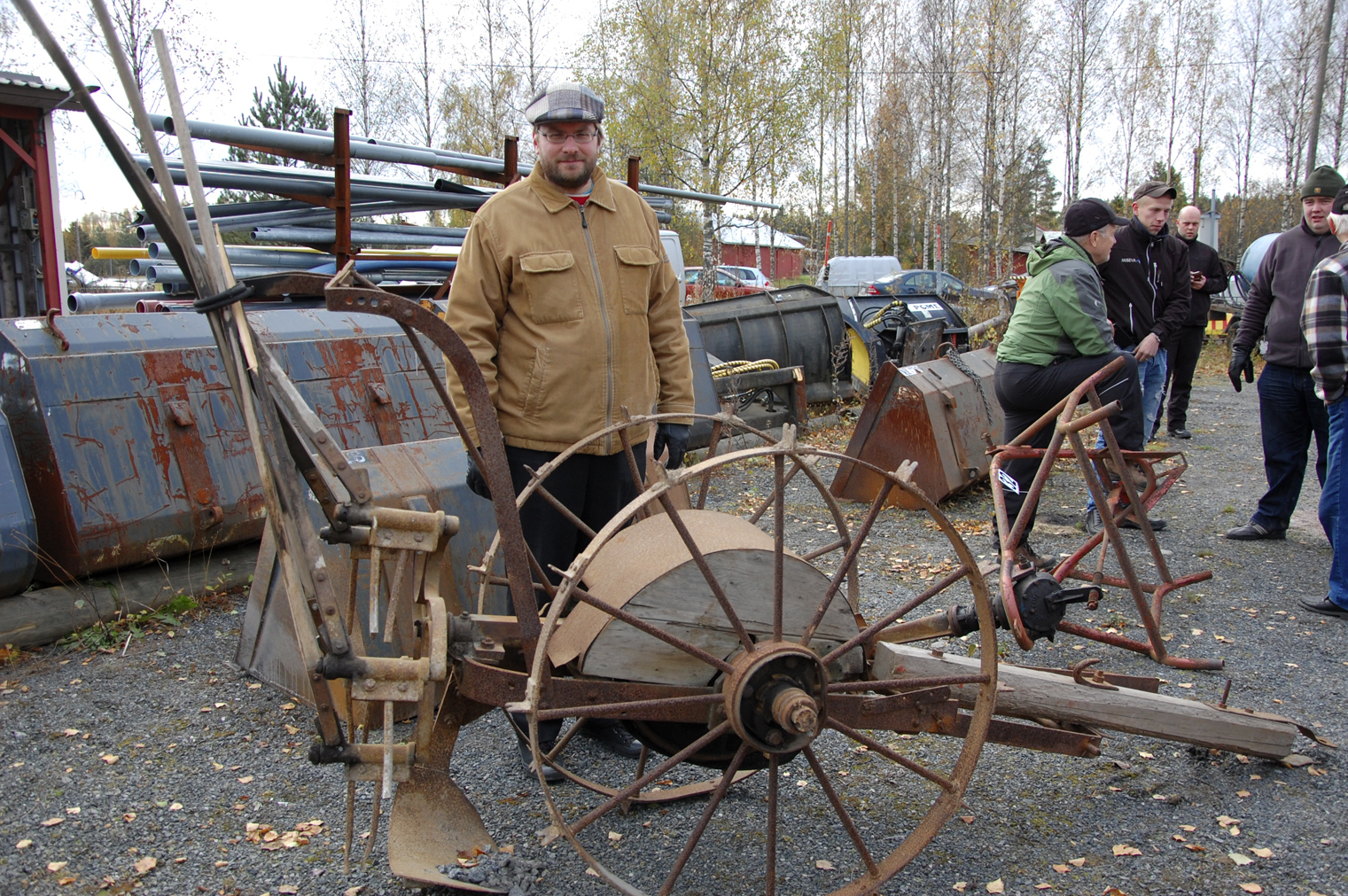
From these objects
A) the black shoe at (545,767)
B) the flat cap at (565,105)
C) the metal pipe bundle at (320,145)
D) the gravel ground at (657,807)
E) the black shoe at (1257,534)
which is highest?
the metal pipe bundle at (320,145)

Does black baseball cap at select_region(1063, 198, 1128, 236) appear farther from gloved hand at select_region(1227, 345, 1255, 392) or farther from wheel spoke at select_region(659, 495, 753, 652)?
wheel spoke at select_region(659, 495, 753, 652)

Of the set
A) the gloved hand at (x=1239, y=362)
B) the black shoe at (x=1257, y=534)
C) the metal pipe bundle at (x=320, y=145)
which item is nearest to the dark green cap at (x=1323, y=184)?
the gloved hand at (x=1239, y=362)

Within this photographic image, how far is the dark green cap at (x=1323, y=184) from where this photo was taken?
5.18m

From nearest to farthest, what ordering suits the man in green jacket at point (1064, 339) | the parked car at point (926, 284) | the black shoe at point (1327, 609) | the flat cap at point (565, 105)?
the flat cap at point (565, 105), the black shoe at point (1327, 609), the man in green jacket at point (1064, 339), the parked car at point (926, 284)

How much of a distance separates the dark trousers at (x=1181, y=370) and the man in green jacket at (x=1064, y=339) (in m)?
3.25

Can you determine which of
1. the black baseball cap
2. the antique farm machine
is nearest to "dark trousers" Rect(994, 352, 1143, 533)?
the black baseball cap

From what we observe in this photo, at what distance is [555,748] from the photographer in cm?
258

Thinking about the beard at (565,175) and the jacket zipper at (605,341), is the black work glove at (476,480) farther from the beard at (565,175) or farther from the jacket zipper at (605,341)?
the beard at (565,175)

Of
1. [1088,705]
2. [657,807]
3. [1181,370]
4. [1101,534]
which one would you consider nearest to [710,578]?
[657,807]

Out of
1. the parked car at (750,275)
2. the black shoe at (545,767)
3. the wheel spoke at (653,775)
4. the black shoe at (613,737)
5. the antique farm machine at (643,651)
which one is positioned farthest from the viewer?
the parked car at (750,275)

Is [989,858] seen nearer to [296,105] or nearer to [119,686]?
[119,686]

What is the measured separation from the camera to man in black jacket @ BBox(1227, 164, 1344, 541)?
5070 mm

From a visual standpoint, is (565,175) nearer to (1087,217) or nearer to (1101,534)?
(1101,534)

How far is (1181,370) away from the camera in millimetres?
8398
